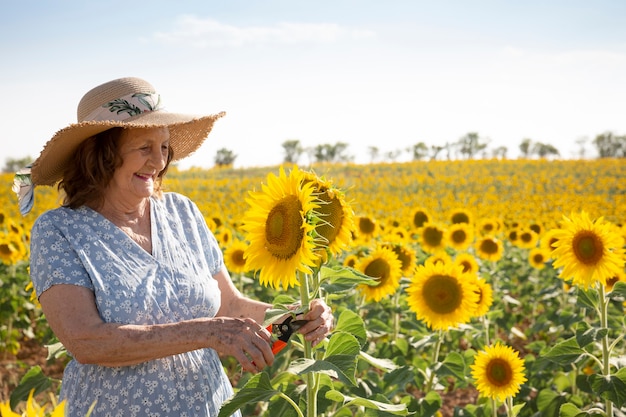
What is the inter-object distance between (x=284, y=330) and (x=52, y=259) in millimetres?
741

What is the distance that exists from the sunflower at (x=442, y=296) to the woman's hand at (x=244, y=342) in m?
1.98

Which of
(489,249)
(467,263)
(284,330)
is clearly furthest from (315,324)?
(489,249)

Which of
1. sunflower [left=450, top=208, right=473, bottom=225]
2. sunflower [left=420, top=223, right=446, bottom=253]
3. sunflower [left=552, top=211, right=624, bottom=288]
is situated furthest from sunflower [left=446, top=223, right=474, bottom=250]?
sunflower [left=552, top=211, right=624, bottom=288]

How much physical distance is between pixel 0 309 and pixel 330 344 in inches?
201

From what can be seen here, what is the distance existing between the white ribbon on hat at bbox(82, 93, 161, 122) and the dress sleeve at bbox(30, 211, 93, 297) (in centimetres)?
37

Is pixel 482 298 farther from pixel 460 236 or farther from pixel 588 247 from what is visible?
pixel 460 236

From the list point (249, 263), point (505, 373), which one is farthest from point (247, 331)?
point (505, 373)

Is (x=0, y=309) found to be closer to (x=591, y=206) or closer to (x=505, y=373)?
(x=505, y=373)

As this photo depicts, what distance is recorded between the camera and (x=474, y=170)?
25906 millimetres

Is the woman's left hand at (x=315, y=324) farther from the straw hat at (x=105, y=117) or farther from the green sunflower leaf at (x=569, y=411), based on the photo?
the green sunflower leaf at (x=569, y=411)

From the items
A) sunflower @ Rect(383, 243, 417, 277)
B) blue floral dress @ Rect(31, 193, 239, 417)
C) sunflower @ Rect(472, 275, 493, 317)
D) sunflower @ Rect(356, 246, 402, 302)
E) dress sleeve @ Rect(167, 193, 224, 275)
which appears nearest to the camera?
blue floral dress @ Rect(31, 193, 239, 417)

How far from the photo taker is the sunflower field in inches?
73.0

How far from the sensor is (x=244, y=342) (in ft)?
5.49

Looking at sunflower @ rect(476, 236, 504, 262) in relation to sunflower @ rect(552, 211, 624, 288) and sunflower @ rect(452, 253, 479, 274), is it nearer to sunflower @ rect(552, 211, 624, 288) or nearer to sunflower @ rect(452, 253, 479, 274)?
sunflower @ rect(452, 253, 479, 274)
